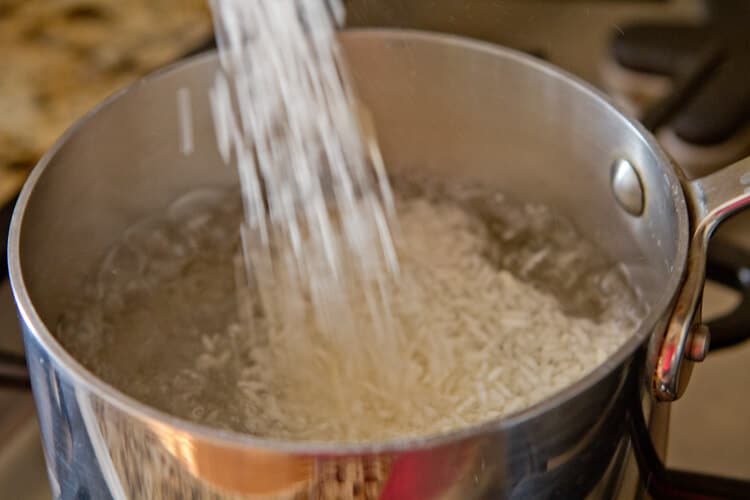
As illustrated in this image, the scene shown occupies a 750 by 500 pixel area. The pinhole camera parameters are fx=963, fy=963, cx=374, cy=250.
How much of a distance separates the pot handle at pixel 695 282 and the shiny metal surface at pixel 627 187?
0.09m

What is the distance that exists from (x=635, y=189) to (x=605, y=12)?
0.40m

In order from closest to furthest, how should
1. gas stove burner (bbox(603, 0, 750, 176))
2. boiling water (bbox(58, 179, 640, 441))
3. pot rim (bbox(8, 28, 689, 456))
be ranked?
pot rim (bbox(8, 28, 689, 456))
boiling water (bbox(58, 179, 640, 441))
gas stove burner (bbox(603, 0, 750, 176))

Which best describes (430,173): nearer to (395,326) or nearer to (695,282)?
(395,326)

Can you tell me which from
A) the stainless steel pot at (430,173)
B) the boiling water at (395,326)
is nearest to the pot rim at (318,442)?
the stainless steel pot at (430,173)

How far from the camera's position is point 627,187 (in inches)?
19.9

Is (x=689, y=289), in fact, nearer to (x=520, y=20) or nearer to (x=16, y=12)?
(x=520, y=20)

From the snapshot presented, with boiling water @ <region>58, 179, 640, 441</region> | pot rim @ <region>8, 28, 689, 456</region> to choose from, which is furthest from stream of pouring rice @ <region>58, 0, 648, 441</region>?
pot rim @ <region>8, 28, 689, 456</region>

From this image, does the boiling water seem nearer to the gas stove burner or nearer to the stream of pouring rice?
the stream of pouring rice

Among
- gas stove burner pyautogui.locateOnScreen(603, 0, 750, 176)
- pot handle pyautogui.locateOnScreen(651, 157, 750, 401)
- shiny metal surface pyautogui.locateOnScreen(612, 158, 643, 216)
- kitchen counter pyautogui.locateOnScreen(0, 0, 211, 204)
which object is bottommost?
gas stove burner pyautogui.locateOnScreen(603, 0, 750, 176)

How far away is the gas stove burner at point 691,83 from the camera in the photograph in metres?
0.65

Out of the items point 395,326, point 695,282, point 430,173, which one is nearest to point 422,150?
point 430,173

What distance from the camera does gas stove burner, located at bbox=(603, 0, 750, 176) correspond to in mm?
646

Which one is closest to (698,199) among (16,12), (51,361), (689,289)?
(689,289)

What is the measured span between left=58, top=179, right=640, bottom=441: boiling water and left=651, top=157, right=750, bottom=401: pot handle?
0.30 feet
